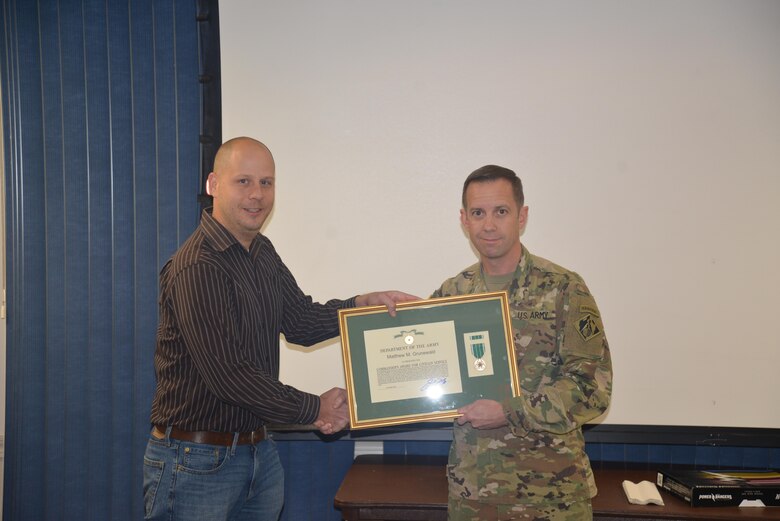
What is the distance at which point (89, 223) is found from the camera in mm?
3625

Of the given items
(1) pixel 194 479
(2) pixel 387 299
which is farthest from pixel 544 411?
(1) pixel 194 479

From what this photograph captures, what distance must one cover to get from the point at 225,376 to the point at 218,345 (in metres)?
0.11

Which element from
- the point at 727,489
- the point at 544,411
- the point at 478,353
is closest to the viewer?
the point at 544,411

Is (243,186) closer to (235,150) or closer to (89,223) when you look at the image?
(235,150)

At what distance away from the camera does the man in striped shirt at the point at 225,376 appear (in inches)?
86.3

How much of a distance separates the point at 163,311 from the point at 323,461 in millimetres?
1579

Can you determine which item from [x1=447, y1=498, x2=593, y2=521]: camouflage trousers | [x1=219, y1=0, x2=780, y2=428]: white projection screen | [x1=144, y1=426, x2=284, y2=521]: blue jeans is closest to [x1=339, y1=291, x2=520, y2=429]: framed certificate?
[x1=447, y1=498, x2=593, y2=521]: camouflage trousers

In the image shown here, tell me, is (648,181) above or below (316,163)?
below

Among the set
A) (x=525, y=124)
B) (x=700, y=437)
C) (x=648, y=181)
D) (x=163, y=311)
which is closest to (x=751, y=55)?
(x=648, y=181)

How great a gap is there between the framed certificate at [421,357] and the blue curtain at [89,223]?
1.63 m

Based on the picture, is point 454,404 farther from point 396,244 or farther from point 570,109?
point 570,109

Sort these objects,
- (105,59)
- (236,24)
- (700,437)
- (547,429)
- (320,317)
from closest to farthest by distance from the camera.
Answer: (547,429) → (320,317) → (700,437) → (236,24) → (105,59)

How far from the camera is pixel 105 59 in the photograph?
3.61 metres

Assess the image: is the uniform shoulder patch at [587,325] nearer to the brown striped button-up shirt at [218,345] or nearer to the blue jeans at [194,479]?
the brown striped button-up shirt at [218,345]
